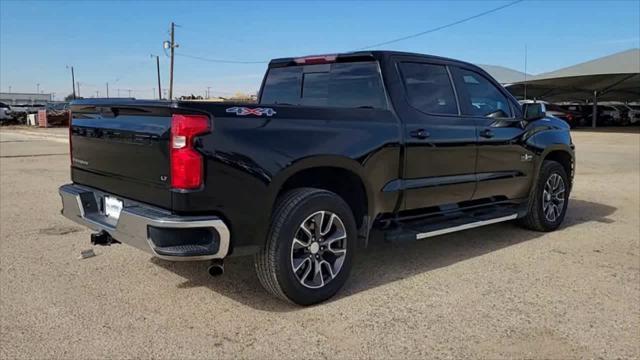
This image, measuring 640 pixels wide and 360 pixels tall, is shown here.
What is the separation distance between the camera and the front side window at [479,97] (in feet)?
17.7

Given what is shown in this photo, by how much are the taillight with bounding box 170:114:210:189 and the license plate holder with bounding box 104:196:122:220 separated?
78cm

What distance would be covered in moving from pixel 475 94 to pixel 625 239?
250 cm

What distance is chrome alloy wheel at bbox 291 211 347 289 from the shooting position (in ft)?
13.1

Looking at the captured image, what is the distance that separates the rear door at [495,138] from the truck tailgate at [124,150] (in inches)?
119

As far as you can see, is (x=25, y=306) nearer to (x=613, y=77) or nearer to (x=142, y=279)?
(x=142, y=279)

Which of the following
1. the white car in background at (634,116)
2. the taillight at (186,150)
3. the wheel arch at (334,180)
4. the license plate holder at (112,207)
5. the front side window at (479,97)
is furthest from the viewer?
the white car in background at (634,116)

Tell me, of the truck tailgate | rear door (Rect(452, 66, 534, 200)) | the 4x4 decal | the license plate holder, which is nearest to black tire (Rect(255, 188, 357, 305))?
the 4x4 decal

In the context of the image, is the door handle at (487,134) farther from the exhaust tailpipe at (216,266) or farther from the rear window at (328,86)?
the exhaust tailpipe at (216,266)

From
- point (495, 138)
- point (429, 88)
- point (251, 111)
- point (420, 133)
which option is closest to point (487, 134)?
point (495, 138)

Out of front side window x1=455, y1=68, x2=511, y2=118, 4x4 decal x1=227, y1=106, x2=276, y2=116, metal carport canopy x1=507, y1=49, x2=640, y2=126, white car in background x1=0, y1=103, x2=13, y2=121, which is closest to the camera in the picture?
4x4 decal x1=227, y1=106, x2=276, y2=116

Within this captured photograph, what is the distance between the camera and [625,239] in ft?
20.5

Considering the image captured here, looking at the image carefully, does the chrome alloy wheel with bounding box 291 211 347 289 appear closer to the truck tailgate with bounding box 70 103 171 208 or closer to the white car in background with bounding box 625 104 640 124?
the truck tailgate with bounding box 70 103 171 208

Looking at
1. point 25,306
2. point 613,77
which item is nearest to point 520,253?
point 25,306

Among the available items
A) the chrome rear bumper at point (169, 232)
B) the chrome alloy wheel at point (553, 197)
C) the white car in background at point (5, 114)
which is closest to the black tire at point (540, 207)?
the chrome alloy wheel at point (553, 197)
